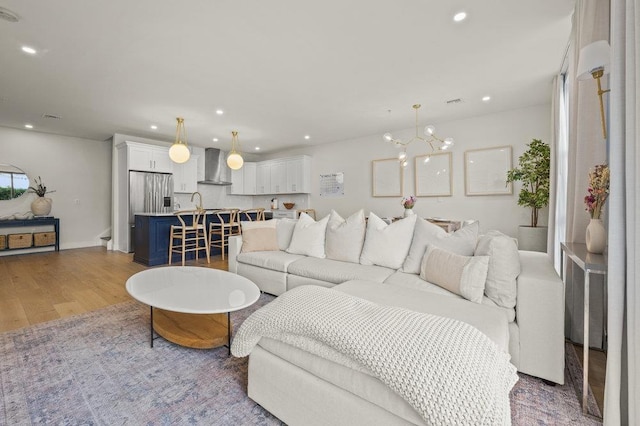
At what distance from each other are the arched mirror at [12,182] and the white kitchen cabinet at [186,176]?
287cm

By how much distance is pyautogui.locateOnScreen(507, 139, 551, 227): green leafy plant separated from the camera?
393 centimetres

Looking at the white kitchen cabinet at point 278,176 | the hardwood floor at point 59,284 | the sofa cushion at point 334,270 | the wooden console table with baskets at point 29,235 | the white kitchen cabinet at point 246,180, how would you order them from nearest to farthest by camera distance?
the sofa cushion at point 334,270
the hardwood floor at point 59,284
the wooden console table with baskets at point 29,235
the white kitchen cabinet at point 278,176
the white kitchen cabinet at point 246,180

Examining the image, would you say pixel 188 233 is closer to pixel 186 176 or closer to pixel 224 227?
pixel 224 227

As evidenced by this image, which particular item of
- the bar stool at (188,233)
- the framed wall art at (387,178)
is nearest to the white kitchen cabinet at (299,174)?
the framed wall art at (387,178)

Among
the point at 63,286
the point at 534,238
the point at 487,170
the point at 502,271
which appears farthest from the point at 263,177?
the point at 502,271

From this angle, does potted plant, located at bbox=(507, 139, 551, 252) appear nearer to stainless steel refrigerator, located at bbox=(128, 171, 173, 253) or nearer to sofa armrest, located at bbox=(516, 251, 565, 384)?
sofa armrest, located at bbox=(516, 251, 565, 384)

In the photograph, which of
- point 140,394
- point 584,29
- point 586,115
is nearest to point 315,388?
point 140,394

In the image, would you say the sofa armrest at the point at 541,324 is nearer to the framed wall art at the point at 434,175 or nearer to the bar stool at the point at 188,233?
the framed wall art at the point at 434,175

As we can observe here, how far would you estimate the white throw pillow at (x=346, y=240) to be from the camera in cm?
288

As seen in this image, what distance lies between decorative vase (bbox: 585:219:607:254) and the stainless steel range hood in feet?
24.6

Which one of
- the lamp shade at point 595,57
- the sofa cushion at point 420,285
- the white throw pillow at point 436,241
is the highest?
the lamp shade at point 595,57

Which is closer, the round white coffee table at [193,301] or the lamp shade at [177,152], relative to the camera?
the round white coffee table at [193,301]

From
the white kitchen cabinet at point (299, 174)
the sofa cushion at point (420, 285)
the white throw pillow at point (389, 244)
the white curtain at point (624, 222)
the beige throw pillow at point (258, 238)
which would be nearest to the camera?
the white curtain at point (624, 222)

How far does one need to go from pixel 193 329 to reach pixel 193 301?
0.34 meters
